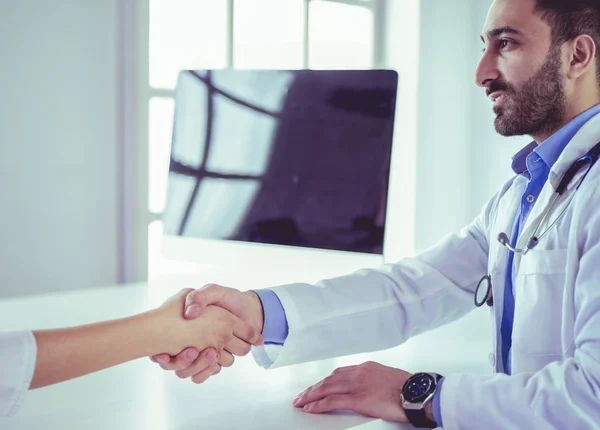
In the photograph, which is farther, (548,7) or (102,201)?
(102,201)

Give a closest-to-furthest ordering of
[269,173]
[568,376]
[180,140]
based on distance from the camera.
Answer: [568,376] < [269,173] < [180,140]

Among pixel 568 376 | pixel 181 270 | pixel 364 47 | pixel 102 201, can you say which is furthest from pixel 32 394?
pixel 364 47

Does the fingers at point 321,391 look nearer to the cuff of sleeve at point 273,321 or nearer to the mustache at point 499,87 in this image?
the cuff of sleeve at point 273,321

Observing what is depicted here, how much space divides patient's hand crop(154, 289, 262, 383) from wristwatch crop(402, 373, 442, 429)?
12.0 inches

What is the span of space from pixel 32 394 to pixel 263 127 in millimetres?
840

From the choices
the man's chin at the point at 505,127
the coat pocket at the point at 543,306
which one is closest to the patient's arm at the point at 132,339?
the coat pocket at the point at 543,306

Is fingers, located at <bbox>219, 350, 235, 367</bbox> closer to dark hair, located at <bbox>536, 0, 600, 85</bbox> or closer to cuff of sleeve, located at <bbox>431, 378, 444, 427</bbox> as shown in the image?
cuff of sleeve, located at <bbox>431, 378, 444, 427</bbox>

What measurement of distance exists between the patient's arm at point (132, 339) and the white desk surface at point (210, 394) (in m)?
0.05

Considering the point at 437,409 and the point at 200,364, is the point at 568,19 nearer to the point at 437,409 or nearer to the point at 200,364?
the point at 437,409

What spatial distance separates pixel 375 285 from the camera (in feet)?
4.41

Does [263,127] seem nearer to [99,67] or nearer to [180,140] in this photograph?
[180,140]

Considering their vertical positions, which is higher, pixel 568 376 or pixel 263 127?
pixel 263 127

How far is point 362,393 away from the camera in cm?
101

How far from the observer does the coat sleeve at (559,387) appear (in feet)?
2.86
